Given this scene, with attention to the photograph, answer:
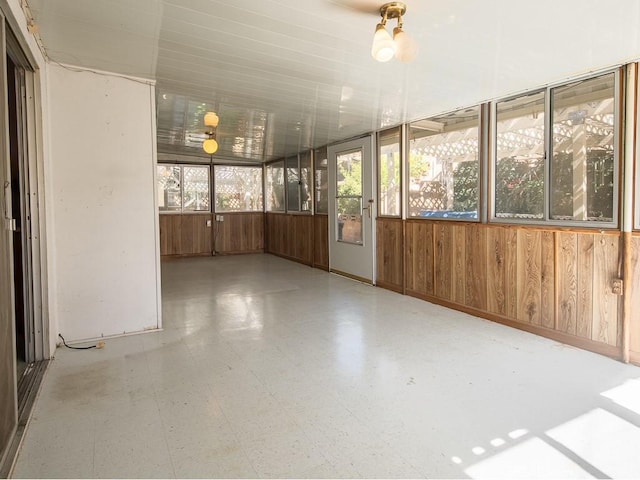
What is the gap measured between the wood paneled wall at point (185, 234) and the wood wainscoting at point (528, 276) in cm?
547

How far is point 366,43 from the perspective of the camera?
8.63ft

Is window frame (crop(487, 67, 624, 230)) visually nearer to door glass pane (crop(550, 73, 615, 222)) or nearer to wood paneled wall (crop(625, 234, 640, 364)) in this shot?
door glass pane (crop(550, 73, 615, 222))

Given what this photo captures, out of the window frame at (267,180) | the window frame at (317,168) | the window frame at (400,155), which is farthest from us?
the window frame at (267,180)

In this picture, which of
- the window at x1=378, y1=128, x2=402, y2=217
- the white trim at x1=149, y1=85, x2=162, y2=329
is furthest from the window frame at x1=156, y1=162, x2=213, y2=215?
the white trim at x1=149, y1=85, x2=162, y2=329

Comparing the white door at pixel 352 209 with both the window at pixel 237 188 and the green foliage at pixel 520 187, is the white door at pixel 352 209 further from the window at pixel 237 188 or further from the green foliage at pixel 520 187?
the window at pixel 237 188

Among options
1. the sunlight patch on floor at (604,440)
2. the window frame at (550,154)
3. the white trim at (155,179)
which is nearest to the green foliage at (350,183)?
the window frame at (550,154)

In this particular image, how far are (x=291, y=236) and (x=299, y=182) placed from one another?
115cm

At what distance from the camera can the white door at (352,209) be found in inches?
223

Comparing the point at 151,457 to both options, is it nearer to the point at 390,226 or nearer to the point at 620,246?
the point at 620,246

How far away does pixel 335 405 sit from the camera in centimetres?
227

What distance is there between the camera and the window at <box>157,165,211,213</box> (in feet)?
28.6

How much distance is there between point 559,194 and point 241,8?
2849mm

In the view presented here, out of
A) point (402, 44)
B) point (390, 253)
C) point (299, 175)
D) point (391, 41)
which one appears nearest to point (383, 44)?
point (391, 41)

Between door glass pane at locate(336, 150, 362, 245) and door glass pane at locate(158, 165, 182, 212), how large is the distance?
421cm
